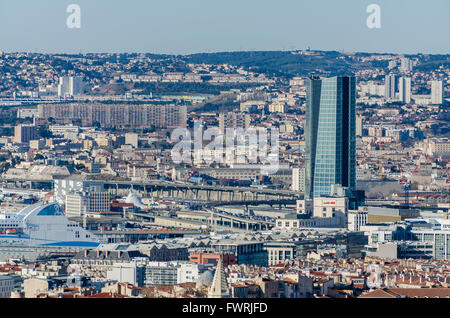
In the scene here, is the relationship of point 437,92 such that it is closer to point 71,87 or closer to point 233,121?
point 233,121

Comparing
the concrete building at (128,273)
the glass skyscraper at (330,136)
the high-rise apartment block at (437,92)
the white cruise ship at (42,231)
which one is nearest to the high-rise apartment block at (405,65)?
the high-rise apartment block at (437,92)

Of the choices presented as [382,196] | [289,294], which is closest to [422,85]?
[382,196]

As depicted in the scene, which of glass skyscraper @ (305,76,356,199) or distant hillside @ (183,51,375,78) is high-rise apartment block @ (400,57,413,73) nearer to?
distant hillside @ (183,51,375,78)

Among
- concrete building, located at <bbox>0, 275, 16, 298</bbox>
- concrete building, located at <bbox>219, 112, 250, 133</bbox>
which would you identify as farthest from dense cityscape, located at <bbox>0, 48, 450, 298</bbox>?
concrete building, located at <bbox>219, 112, 250, 133</bbox>

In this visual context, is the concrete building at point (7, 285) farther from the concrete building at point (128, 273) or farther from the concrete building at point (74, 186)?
the concrete building at point (74, 186)

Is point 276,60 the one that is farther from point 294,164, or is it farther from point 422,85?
point 294,164

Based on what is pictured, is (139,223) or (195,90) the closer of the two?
(139,223)
